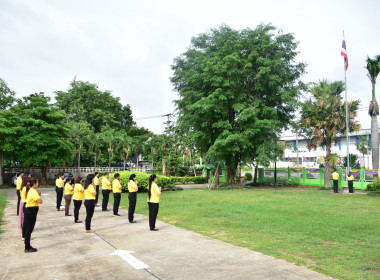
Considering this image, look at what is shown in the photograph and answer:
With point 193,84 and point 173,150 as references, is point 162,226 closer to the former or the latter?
point 193,84

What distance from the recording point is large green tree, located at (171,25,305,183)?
82.9ft

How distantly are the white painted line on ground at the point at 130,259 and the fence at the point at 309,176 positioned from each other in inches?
896

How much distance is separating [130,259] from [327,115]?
948 inches

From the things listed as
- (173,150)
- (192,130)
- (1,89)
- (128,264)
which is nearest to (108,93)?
(1,89)

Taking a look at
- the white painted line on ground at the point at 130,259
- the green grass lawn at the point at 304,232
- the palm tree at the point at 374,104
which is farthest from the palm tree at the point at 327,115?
the white painted line on ground at the point at 130,259

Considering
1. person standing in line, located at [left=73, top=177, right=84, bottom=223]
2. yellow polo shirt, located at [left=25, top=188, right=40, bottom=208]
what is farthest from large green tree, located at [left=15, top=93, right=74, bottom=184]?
yellow polo shirt, located at [left=25, top=188, right=40, bottom=208]

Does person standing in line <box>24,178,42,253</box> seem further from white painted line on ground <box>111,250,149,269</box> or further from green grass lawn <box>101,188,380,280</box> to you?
green grass lawn <box>101,188,380,280</box>

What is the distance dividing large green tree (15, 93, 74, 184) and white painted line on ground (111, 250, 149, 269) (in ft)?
78.9

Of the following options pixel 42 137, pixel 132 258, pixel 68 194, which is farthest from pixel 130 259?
pixel 42 137

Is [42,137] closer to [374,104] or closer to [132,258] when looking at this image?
[132,258]

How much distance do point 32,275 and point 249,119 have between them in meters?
22.3

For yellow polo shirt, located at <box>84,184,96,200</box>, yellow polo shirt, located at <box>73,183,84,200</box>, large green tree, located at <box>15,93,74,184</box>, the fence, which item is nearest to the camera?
yellow polo shirt, located at <box>84,184,96,200</box>

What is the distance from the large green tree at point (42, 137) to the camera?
91.4 ft

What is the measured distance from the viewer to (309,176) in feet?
97.1
